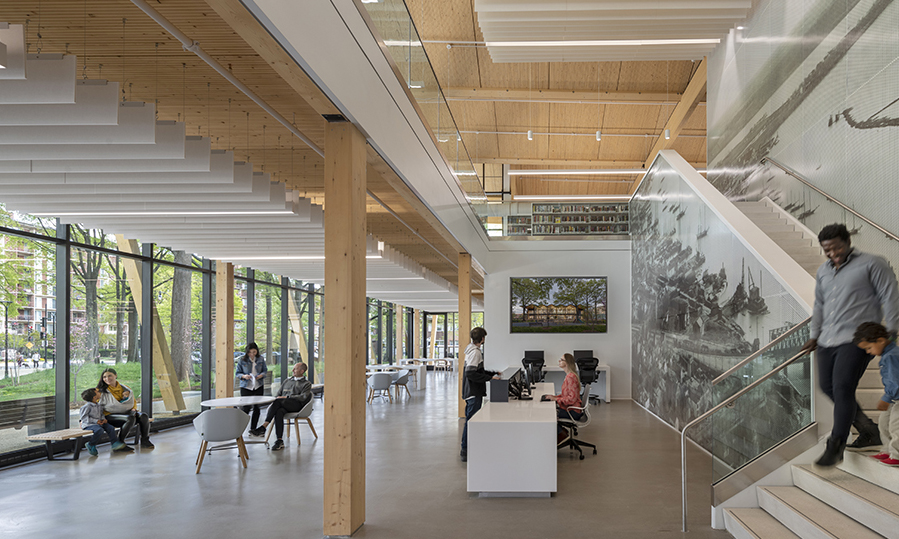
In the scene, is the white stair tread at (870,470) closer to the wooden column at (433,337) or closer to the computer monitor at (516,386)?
the computer monitor at (516,386)

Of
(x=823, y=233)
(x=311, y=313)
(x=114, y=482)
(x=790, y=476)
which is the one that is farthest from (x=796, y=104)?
(x=311, y=313)

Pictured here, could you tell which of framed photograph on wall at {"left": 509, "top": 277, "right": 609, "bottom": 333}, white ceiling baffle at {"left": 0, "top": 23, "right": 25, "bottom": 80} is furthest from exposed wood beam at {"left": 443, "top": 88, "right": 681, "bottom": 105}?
white ceiling baffle at {"left": 0, "top": 23, "right": 25, "bottom": 80}

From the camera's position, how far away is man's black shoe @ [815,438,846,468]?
459cm

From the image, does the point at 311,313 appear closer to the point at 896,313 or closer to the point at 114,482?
the point at 114,482

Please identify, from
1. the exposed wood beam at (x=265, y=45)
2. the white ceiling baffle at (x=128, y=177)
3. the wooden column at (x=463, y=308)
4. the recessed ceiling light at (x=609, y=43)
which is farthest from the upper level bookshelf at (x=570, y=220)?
the exposed wood beam at (x=265, y=45)

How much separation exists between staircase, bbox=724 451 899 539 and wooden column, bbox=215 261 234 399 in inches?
378

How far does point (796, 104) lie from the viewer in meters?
8.27

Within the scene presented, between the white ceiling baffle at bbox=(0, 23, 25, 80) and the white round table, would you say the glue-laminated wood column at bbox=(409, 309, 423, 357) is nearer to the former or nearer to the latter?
the white round table

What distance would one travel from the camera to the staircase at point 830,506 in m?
4.00

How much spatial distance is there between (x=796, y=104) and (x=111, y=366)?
34.0 feet

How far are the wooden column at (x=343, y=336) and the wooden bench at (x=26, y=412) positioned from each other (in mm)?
5680

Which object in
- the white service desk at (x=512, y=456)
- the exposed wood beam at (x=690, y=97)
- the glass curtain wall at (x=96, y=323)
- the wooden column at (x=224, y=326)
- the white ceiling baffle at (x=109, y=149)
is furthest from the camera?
the exposed wood beam at (x=690, y=97)

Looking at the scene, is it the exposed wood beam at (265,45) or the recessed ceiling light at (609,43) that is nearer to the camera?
the exposed wood beam at (265,45)

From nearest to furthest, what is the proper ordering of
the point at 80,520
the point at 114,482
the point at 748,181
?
the point at 80,520 → the point at 114,482 → the point at 748,181
